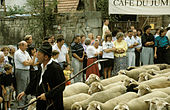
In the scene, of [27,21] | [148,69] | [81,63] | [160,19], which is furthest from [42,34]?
[160,19]

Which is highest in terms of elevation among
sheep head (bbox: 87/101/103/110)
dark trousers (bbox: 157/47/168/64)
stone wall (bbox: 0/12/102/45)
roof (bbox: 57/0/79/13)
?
roof (bbox: 57/0/79/13)

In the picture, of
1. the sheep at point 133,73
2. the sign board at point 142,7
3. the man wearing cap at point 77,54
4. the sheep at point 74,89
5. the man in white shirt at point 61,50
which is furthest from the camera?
the sign board at point 142,7

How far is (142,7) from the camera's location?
10.7m

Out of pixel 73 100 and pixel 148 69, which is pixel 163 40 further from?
pixel 73 100

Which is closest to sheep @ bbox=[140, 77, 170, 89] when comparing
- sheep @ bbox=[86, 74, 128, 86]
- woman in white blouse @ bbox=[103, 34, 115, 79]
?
sheep @ bbox=[86, 74, 128, 86]

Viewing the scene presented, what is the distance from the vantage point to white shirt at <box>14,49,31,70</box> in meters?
7.89

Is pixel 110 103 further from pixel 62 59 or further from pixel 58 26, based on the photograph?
pixel 58 26

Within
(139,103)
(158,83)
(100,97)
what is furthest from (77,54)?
(139,103)

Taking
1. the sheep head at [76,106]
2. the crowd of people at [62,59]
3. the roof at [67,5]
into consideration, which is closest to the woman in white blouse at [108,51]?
the crowd of people at [62,59]

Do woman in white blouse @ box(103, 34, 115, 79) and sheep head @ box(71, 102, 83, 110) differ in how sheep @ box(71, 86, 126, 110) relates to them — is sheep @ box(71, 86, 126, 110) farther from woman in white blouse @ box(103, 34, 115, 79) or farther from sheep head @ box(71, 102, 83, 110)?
woman in white blouse @ box(103, 34, 115, 79)

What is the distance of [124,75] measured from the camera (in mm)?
9078

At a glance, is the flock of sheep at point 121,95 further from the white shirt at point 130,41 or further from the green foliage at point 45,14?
the green foliage at point 45,14

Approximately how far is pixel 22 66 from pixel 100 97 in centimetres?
250

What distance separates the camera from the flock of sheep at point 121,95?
6125 millimetres
